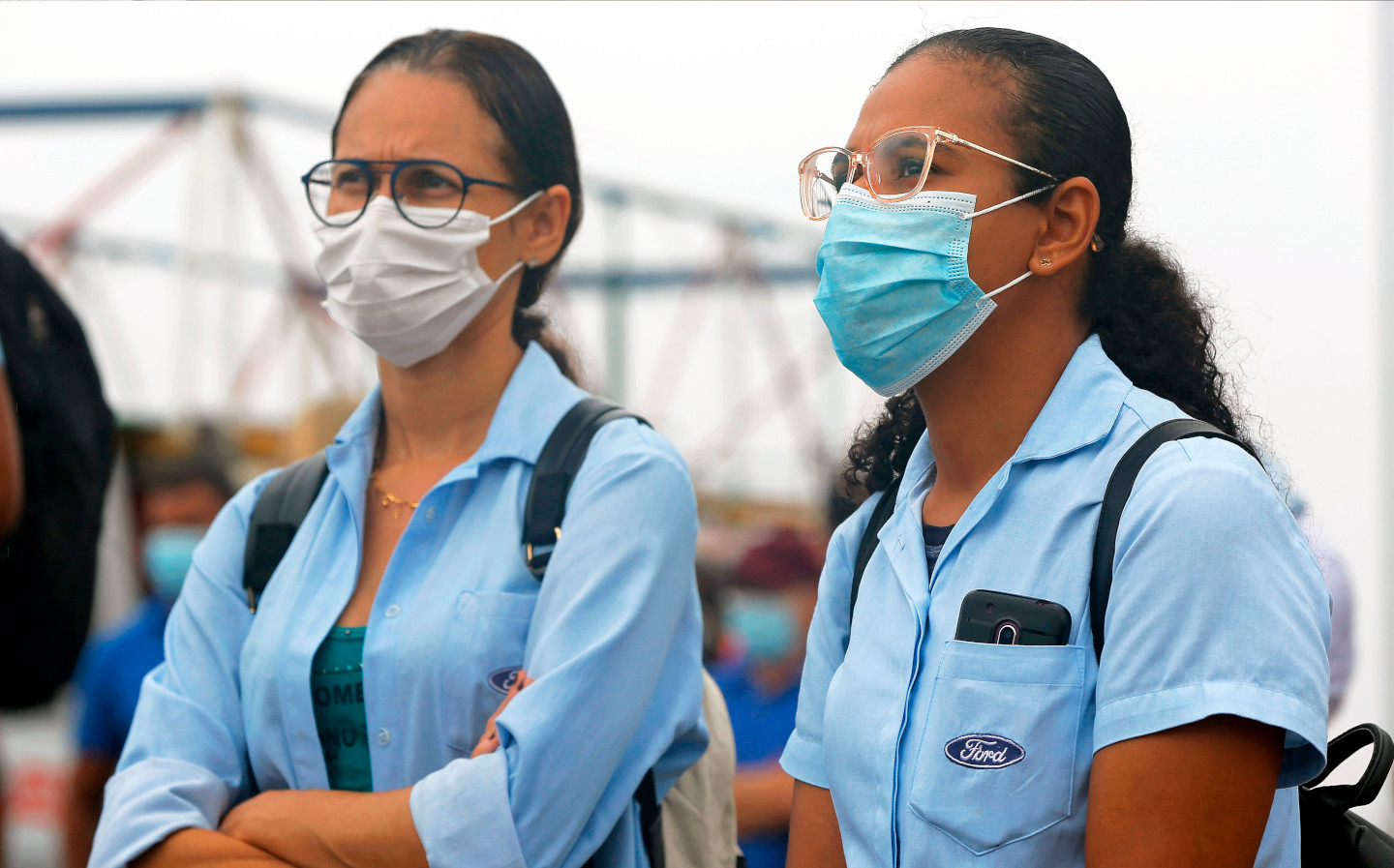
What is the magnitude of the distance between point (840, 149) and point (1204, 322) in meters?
0.59

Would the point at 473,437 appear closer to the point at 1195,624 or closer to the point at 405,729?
the point at 405,729

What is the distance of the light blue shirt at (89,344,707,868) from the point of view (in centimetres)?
177

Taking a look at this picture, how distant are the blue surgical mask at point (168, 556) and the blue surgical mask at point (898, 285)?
247cm

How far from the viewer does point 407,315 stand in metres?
2.18

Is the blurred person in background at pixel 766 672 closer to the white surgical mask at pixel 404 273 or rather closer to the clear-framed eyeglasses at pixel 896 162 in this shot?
the white surgical mask at pixel 404 273

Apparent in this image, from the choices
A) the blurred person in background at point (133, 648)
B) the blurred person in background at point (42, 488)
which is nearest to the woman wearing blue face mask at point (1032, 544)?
the blurred person in background at point (42, 488)

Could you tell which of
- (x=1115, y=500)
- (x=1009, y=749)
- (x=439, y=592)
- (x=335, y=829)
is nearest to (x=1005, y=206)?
(x=1115, y=500)

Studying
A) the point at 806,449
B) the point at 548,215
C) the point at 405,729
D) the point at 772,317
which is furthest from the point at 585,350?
the point at 772,317

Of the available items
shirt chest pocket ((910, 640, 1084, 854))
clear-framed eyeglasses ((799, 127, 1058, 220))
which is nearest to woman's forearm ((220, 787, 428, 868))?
shirt chest pocket ((910, 640, 1084, 854))

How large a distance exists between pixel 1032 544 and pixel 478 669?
87cm

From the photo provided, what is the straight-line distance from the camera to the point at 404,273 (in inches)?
85.7

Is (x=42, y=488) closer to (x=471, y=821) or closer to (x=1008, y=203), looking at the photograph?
(x=471, y=821)

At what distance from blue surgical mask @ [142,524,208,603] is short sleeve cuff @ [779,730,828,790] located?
2.31 meters

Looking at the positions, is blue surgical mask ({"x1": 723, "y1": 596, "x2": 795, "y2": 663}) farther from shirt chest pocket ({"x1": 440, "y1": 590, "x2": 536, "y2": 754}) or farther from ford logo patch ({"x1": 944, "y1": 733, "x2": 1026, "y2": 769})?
ford logo patch ({"x1": 944, "y1": 733, "x2": 1026, "y2": 769})
